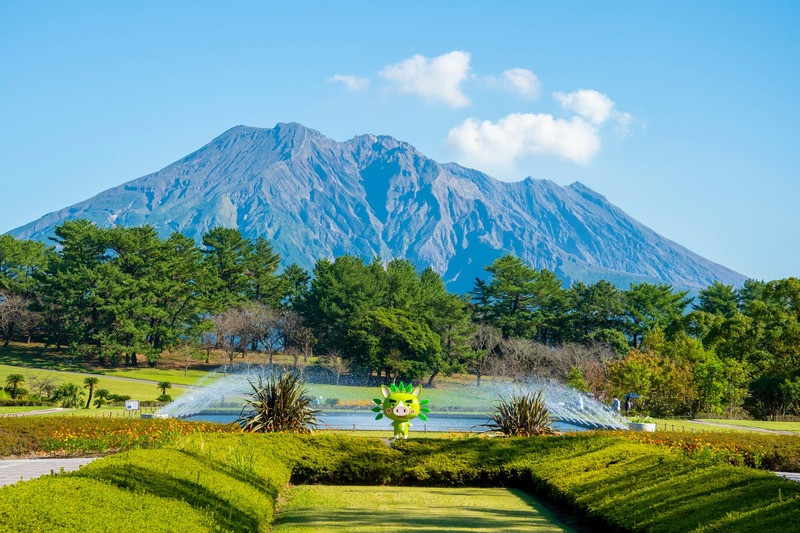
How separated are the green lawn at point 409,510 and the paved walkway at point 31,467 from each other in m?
4.40

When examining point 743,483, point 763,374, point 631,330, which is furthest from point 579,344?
point 743,483

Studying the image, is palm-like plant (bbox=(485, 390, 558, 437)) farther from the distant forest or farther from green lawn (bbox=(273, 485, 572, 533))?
the distant forest

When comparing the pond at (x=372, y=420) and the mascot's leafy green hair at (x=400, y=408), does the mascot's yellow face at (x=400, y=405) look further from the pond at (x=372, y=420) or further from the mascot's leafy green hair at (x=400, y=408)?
the pond at (x=372, y=420)

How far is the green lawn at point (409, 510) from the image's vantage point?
450 inches

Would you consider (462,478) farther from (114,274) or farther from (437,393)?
(114,274)

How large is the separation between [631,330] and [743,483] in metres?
58.5

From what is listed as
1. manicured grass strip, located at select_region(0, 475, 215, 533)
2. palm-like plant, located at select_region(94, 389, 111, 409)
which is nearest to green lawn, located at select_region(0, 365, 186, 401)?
palm-like plant, located at select_region(94, 389, 111, 409)

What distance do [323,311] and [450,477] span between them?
169 feet

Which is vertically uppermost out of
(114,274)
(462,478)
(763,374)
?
(114,274)

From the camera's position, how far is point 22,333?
68812 millimetres

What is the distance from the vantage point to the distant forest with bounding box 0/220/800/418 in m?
61.2

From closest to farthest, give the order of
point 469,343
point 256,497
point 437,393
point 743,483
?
point 743,483 → point 256,497 → point 437,393 → point 469,343

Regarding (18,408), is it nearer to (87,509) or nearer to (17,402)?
(17,402)

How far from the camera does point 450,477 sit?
1603cm
